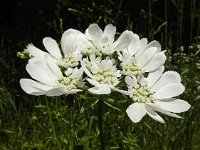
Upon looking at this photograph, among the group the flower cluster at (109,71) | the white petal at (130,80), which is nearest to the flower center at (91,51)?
the flower cluster at (109,71)

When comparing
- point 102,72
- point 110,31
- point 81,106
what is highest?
point 110,31

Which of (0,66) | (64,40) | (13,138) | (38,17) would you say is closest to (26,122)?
(13,138)

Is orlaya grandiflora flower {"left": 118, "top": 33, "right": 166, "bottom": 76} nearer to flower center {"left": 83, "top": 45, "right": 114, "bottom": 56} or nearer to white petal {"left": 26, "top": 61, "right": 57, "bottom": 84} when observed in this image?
flower center {"left": 83, "top": 45, "right": 114, "bottom": 56}

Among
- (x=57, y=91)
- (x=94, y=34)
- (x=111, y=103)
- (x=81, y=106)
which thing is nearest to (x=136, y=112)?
(x=111, y=103)

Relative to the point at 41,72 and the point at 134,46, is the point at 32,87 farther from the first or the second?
the point at 134,46

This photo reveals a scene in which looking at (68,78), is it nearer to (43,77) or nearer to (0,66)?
(43,77)

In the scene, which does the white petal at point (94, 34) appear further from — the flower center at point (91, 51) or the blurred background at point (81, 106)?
the blurred background at point (81, 106)

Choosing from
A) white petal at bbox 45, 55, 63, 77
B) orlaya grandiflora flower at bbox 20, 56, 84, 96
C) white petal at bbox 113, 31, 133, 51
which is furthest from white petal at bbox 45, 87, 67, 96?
white petal at bbox 113, 31, 133, 51

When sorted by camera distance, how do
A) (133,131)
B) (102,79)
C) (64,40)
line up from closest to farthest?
(102,79) → (64,40) → (133,131)
